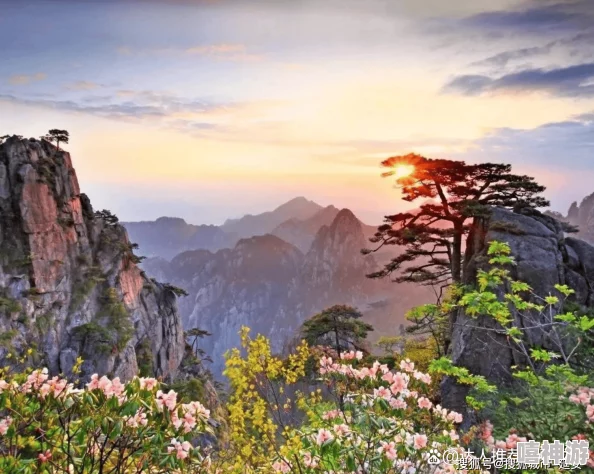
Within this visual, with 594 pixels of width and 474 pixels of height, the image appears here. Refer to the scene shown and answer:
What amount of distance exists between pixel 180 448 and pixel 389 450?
2050mm

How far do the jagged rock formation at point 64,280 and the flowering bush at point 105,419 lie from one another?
32.7 metres

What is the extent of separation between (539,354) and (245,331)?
7.85 m

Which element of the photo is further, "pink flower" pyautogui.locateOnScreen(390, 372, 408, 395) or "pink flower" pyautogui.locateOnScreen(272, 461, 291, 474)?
"pink flower" pyautogui.locateOnScreen(272, 461, 291, 474)

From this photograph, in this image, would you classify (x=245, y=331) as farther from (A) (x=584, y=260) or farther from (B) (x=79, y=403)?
(A) (x=584, y=260)

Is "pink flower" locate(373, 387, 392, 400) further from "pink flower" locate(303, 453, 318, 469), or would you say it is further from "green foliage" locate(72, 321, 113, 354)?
"green foliage" locate(72, 321, 113, 354)

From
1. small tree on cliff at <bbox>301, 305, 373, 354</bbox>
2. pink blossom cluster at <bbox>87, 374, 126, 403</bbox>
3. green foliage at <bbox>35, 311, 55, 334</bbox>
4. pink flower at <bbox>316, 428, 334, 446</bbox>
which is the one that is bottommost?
green foliage at <bbox>35, 311, 55, 334</bbox>

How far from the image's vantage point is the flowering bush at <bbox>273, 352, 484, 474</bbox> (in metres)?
4.07

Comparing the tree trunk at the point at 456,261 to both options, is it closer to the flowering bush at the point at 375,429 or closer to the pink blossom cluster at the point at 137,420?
the flowering bush at the point at 375,429

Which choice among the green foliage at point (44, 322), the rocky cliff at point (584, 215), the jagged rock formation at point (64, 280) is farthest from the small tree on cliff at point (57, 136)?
the rocky cliff at point (584, 215)

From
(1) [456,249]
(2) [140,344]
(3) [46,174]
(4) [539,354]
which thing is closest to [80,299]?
(2) [140,344]


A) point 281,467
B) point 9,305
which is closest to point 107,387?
point 281,467

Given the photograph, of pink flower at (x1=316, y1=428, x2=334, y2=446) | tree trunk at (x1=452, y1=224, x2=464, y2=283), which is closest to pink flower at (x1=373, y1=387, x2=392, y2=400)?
pink flower at (x1=316, y1=428, x2=334, y2=446)

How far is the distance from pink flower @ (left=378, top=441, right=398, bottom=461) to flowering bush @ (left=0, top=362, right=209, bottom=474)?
5.98 ft

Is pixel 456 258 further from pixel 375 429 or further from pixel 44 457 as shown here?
pixel 44 457
